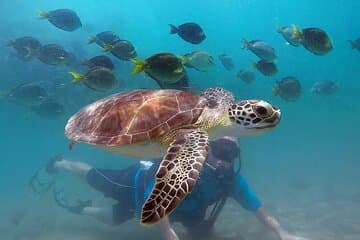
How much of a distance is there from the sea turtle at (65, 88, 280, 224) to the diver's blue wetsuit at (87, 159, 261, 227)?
2567mm

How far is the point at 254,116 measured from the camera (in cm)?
375

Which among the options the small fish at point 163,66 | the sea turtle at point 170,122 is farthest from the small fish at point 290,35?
the sea turtle at point 170,122

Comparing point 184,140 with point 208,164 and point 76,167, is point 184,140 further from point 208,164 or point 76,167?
point 76,167

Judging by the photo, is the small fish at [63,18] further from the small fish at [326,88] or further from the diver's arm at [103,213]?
the small fish at [326,88]

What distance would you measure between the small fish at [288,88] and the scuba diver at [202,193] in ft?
5.22

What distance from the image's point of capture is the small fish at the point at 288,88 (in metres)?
7.95

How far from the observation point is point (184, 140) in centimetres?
345

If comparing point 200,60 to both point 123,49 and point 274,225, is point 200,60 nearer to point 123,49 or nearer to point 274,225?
point 123,49

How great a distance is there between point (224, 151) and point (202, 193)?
2.80 ft

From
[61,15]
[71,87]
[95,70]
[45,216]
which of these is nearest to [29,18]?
[71,87]

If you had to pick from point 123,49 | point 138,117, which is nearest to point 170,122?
point 138,117

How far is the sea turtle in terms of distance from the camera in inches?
139

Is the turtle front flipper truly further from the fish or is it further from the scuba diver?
the fish

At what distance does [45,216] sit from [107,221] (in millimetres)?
4110
